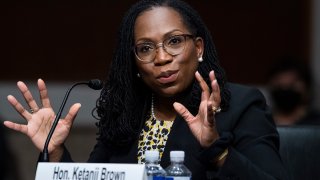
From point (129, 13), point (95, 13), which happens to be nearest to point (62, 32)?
point (95, 13)

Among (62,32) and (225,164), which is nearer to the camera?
(225,164)

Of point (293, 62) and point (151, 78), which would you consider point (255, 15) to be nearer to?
point (293, 62)

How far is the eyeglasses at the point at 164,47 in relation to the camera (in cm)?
319

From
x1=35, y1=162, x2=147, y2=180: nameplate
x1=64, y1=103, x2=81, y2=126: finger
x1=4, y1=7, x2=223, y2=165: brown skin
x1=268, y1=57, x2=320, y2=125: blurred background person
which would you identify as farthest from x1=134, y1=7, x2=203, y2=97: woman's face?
x1=268, y1=57, x2=320, y2=125: blurred background person

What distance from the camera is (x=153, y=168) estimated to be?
281cm

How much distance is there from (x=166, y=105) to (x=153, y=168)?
65cm

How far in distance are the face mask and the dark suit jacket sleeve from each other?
2.28 m

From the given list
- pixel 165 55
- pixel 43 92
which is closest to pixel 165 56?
pixel 165 55

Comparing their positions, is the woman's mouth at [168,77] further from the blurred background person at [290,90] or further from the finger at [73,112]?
the blurred background person at [290,90]

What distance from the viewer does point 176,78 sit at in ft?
10.5

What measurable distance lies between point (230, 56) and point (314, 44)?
610mm

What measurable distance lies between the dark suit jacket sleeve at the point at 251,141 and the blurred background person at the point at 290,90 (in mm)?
2235

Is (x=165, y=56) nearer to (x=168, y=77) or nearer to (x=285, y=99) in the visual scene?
(x=168, y=77)

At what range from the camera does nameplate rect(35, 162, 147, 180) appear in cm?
263
